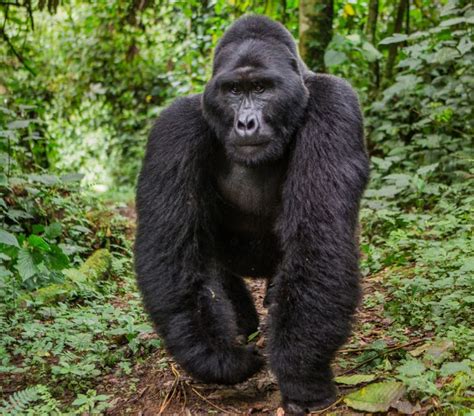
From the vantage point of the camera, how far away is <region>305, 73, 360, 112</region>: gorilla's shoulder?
3.24 meters

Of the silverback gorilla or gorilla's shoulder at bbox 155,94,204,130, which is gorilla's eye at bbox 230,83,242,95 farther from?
gorilla's shoulder at bbox 155,94,204,130

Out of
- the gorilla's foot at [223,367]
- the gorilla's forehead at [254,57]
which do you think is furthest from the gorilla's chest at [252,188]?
the gorilla's foot at [223,367]

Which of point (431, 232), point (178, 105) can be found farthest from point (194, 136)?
point (431, 232)

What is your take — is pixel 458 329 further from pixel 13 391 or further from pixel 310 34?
pixel 310 34

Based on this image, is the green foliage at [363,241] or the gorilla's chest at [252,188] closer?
the green foliage at [363,241]

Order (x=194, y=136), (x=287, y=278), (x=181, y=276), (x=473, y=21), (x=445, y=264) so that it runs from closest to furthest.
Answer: (x=287, y=278), (x=181, y=276), (x=194, y=136), (x=445, y=264), (x=473, y=21)

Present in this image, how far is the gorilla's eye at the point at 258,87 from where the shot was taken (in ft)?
10.6

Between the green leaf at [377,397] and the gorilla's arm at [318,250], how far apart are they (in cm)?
19

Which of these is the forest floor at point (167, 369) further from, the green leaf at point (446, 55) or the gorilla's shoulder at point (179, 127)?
the green leaf at point (446, 55)

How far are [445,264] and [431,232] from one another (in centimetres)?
75

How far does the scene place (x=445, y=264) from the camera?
4.05 metres

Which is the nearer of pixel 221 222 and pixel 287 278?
pixel 287 278

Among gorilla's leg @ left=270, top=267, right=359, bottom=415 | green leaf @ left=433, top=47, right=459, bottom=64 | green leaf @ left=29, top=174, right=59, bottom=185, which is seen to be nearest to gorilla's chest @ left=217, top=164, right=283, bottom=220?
gorilla's leg @ left=270, top=267, right=359, bottom=415

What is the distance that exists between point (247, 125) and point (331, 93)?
50 cm
